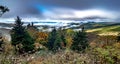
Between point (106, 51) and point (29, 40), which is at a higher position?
point (106, 51)

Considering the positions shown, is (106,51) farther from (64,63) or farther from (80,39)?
(80,39)

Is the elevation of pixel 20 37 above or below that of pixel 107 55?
below

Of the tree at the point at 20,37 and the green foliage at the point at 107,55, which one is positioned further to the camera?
the tree at the point at 20,37

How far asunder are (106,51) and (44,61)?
2.66 meters

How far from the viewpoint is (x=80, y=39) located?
255ft

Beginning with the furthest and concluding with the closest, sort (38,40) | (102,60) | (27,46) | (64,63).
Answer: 1. (38,40)
2. (27,46)
3. (102,60)
4. (64,63)

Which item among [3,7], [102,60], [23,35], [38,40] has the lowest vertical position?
[38,40]

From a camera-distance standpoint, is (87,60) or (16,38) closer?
(87,60)

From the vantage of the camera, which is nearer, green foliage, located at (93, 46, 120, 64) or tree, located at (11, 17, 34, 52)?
green foliage, located at (93, 46, 120, 64)

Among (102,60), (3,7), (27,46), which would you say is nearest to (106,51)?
(102,60)

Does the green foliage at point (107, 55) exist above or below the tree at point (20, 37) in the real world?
above

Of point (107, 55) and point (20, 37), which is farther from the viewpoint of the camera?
point (20, 37)

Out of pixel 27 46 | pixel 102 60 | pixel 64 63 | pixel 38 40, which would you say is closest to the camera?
pixel 64 63

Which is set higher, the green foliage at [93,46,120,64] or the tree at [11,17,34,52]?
the green foliage at [93,46,120,64]
